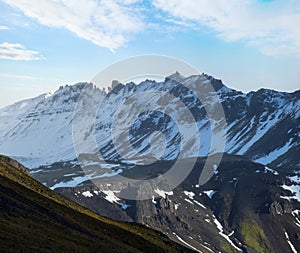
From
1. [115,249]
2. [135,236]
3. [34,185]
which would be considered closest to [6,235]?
[115,249]

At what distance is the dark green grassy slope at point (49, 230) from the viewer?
109062 mm

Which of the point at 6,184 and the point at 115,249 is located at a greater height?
the point at 6,184

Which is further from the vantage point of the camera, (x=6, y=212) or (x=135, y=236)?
(x=135, y=236)

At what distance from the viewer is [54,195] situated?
174 m

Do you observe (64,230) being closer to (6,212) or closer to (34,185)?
(6,212)

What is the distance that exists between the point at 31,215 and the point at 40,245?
64.3ft

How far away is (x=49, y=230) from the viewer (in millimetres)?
122062

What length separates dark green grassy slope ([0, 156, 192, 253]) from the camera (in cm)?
10906

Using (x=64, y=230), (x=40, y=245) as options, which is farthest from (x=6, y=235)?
(x=64, y=230)

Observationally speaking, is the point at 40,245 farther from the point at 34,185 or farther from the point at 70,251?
the point at 34,185

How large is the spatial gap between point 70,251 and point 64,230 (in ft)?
43.2

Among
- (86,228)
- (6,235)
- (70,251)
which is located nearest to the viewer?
(6,235)

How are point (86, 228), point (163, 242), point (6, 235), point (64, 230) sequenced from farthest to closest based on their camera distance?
1. point (163, 242)
2. point (86, 228)
3. point (64, 230)
4. point (6, 235)

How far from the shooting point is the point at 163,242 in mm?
164625
